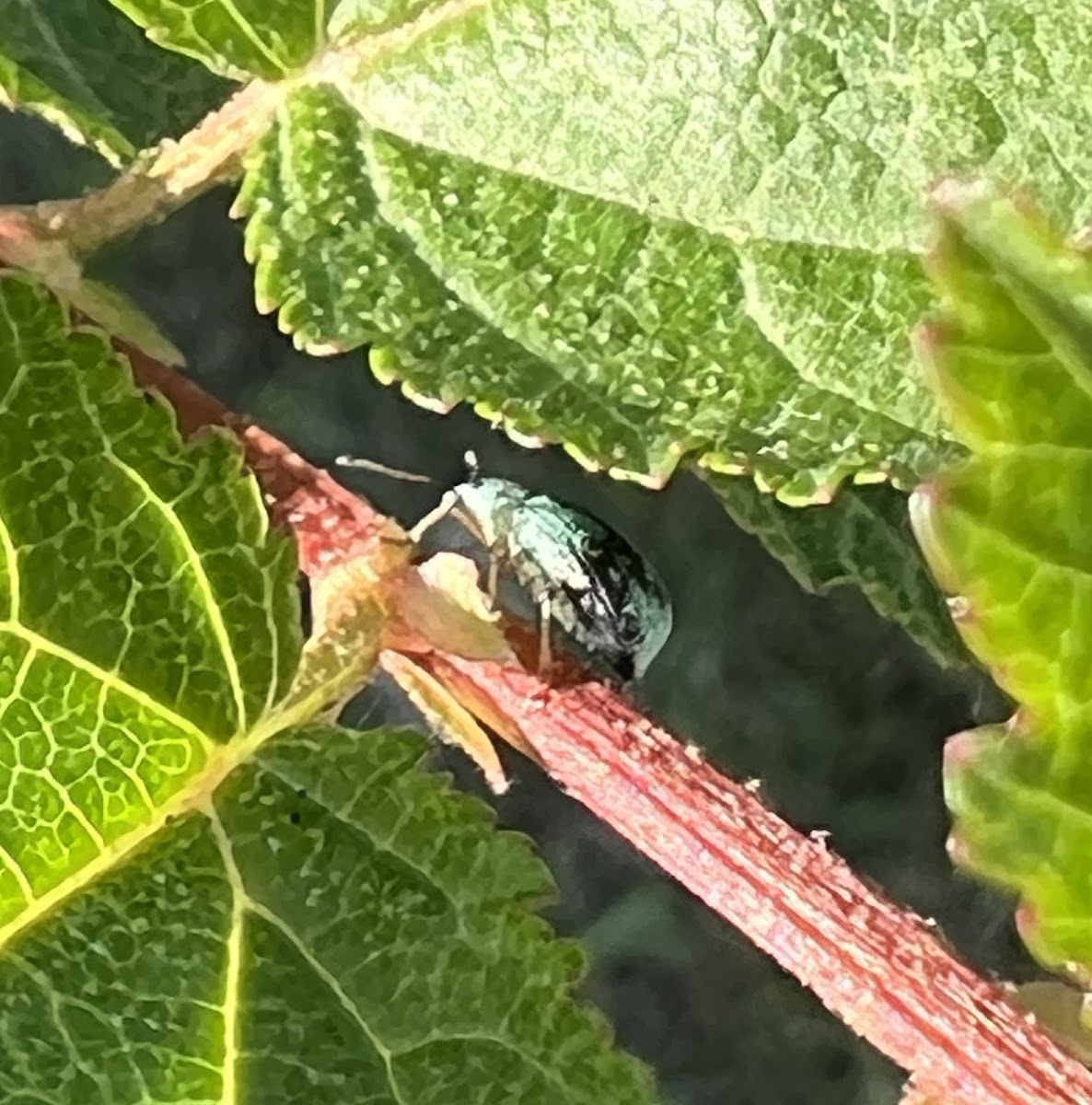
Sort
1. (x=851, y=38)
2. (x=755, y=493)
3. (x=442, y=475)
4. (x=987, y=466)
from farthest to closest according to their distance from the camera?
(x=442, y=475), (x=755, y=493), (x=851, y=38), (x=987, y=466)

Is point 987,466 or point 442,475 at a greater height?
point 987,466

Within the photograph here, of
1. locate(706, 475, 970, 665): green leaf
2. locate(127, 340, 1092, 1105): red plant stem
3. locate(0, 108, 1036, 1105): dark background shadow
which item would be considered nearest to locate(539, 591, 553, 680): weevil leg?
locate(127, 340, 1092, 1105): red plant stem

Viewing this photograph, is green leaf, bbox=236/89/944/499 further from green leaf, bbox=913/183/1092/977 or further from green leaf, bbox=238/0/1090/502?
green leaf, bbox=913/183/1092/977

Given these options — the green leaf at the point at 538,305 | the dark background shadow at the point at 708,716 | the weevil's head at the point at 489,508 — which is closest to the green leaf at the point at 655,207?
the green leaf at the point at 538,305

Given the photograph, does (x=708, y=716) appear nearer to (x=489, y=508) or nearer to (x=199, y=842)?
(x=489, y=508)

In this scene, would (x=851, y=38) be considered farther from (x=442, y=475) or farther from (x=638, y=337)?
(x=442, y=475)

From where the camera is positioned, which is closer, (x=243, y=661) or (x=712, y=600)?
(x=243, y=661)

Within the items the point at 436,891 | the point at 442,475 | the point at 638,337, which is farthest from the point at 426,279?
the point at 442,475

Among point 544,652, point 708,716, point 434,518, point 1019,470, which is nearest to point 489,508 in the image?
point 434,518

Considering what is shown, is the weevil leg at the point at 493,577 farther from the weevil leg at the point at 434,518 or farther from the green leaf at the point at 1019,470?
the green leaf at the point at 1019,470
